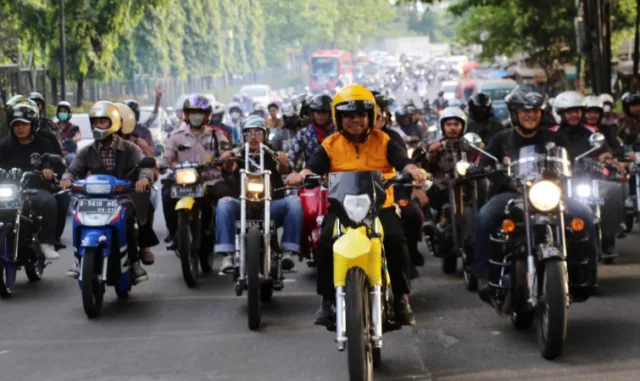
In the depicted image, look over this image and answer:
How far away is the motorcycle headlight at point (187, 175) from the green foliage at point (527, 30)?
25045mm

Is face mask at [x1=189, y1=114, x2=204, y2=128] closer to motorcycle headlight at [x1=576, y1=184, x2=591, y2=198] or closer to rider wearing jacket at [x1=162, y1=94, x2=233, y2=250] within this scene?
rider wearing jacket at [x1=162, y1=94, x2=233, y2=250]

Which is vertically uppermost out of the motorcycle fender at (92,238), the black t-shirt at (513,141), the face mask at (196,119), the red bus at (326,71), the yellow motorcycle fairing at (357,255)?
the red bus at (326,71)

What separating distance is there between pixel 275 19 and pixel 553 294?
11147cm

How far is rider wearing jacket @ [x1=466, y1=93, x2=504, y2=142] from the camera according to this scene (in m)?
13.8

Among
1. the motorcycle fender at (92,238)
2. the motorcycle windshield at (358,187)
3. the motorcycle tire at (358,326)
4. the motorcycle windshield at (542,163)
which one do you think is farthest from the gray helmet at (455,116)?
the motorcycle tire at (358,326)

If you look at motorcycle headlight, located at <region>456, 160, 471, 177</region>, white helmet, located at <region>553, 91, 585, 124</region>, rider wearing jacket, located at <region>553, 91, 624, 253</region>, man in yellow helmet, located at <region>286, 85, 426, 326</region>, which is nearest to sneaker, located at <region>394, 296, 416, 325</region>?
man in yellow helmet, located at <region>286, 85, 426, 326</region>

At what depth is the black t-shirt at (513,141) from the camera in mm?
9805

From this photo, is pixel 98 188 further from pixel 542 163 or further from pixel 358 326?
pixel 358 326

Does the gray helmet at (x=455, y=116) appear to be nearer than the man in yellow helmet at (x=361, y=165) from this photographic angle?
No

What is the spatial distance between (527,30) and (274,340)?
35.9 metres

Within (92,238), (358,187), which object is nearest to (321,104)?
(92,238)

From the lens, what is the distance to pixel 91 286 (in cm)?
1055

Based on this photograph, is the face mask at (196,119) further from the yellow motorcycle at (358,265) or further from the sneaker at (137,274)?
the yellow motorcycle at (358,265)

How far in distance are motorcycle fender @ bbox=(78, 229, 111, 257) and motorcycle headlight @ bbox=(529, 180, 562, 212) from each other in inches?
147
